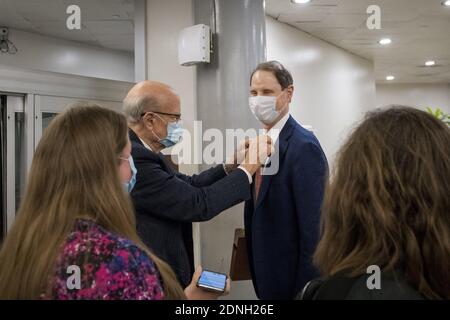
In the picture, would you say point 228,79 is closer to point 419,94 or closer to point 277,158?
point 277,158

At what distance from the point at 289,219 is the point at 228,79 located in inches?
42.0

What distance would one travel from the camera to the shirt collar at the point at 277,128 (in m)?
1.57

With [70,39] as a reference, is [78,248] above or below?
below

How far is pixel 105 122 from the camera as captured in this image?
0.89 metres

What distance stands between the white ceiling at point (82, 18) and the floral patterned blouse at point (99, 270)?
277 centimetres

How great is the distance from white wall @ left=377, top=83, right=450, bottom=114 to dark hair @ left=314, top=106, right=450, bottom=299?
27.1ft

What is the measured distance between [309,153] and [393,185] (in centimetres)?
67

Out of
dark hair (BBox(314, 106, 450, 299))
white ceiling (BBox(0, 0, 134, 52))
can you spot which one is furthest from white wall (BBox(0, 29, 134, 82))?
dark hair (BBox(314, 106, 450, 299))

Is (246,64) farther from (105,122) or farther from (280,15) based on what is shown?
(280,15)

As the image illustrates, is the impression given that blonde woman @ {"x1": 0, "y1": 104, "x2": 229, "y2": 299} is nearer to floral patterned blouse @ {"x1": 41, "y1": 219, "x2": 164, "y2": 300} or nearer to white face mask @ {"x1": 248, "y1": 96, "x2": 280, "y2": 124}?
floral patterned blouse @ {"x1": 41, "y1": 219, "x2": 164, "y2": 300}

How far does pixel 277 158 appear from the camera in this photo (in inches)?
58.4

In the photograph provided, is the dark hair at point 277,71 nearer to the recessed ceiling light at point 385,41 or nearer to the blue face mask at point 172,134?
the blue face mask at point 172,134
